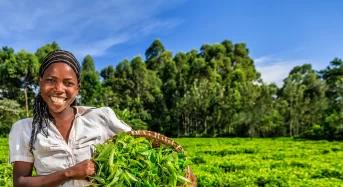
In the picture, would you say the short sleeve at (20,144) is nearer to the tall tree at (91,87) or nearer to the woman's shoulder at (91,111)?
the woman's shoulder at (91,111)

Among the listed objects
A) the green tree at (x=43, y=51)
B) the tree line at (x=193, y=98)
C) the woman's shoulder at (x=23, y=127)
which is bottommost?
the woman's shoulder at (x=23, y=127)

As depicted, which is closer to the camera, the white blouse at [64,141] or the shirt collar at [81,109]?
the white blouse at [64,141]

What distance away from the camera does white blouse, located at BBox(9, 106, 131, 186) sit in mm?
1659

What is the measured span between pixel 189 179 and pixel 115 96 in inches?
1516

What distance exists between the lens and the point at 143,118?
122 ft

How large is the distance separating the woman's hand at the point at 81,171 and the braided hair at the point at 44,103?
0.29 meters

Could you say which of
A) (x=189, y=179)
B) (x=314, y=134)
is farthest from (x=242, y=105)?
(x=189, y=179)

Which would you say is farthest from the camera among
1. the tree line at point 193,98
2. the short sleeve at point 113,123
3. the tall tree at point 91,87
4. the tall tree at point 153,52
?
the tall tree at point 153,52

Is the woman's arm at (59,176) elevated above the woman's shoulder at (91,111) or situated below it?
below

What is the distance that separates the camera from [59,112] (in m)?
Answer: 1.79

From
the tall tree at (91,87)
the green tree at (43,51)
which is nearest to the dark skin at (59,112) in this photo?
the tall tree at (91,87)

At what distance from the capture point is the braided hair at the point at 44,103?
1.71m

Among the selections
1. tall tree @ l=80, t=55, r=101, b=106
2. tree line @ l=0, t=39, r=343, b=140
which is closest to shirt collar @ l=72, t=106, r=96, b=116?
tree line @ l=0, t=39, r=343, b=140

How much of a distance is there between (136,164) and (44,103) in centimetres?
63
